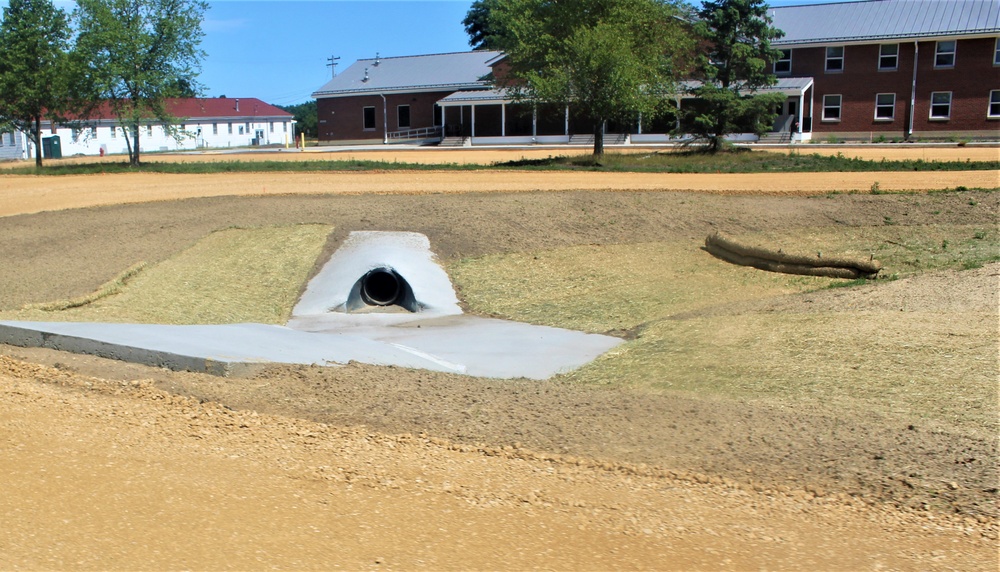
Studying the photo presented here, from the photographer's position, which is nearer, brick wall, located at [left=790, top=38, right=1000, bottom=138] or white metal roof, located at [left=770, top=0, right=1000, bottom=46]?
brick wall, located at [left=790, top=38, right=1000, bottom=138]

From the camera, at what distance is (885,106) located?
48094 millimetres

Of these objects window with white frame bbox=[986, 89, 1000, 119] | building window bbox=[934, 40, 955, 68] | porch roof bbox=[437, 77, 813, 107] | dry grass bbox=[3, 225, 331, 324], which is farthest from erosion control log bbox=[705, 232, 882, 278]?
building window bbox=[934, 40, 955, 68]

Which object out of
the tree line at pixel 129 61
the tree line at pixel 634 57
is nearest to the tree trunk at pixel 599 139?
the tree line at pixel 634 57

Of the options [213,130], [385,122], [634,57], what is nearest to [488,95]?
[385,122]

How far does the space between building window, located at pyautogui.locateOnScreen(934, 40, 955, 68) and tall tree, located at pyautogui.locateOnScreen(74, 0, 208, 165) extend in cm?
3650

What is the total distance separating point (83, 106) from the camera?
1462 inches

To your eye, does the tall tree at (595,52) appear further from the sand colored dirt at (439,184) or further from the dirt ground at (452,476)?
the dirt ground at (452,476)

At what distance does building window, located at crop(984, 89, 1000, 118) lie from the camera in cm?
4559

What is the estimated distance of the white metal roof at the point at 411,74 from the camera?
206 ft

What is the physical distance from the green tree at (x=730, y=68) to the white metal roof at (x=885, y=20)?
50.6ft

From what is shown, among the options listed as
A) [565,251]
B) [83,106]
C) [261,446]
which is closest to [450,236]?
[565,251]

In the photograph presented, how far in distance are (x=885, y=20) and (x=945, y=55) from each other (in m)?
4.16

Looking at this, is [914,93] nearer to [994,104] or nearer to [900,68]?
[900,68]

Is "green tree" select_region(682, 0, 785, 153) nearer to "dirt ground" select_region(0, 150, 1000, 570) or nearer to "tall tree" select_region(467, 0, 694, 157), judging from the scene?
"tall tree" select_region(467, 0, 694, 157)
